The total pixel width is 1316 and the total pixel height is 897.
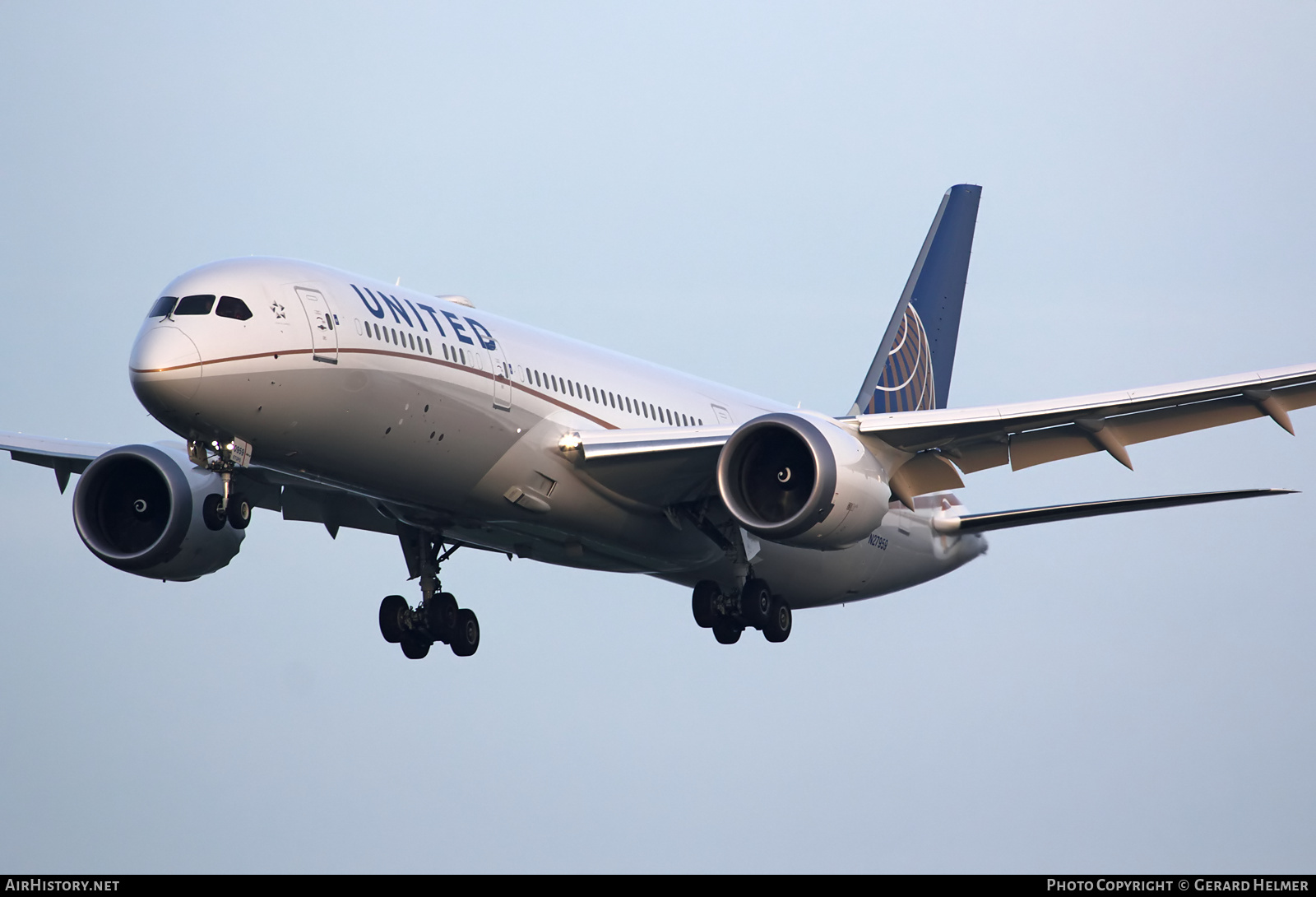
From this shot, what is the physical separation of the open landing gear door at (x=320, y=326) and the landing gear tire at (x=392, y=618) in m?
8.25

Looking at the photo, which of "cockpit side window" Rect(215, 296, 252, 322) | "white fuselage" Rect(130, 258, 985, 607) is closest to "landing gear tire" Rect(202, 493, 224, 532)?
"white fuselage" Rect(130, 258, 985, 607)

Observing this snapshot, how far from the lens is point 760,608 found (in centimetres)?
2959

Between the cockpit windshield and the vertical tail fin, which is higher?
the vertical tail fin

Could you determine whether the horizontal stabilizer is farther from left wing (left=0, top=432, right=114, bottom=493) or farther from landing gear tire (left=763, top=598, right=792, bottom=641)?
left wing (left=0, top=432, right=114, bottom=493)

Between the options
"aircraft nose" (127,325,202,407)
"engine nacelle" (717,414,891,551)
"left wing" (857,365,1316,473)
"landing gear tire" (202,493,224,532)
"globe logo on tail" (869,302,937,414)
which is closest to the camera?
"aircraft nose" (127,325,202,407)

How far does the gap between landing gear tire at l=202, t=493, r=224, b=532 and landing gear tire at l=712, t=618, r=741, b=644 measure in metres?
10.1

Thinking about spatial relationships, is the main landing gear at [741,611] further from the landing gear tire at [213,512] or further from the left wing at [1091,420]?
the landing gear tire at [213,512]

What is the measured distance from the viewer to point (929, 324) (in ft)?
133

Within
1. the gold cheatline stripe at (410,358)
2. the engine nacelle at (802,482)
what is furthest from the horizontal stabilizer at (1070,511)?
the gold cheatline stripe at (410,358)

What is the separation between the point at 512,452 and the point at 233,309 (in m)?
5.27

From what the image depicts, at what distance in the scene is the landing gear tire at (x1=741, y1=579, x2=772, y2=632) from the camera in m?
29.6

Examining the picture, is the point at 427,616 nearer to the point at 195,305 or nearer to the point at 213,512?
the point at 213,512
